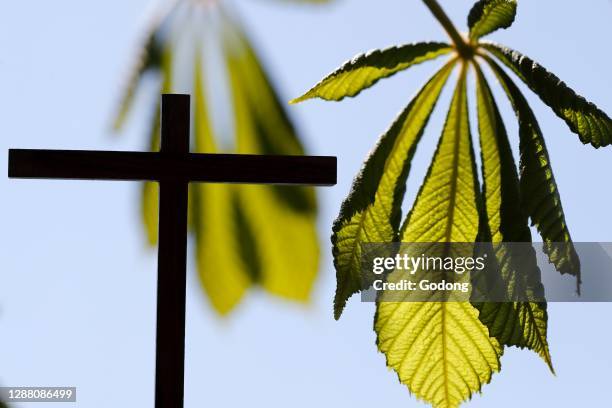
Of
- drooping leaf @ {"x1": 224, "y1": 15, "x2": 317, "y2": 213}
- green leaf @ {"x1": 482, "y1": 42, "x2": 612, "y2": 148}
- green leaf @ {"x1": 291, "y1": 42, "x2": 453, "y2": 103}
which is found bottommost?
green leaf @ {"x1": 482, "y1": 42, "x2": 612, "y2": 148}

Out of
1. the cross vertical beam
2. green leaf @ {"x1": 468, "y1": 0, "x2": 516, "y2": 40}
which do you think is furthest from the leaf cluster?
the cross vertical beam

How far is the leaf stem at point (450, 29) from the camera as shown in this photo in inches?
34.5

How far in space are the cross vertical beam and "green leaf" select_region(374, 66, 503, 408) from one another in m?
0.21

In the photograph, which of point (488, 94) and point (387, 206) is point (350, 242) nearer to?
point (387, 206)

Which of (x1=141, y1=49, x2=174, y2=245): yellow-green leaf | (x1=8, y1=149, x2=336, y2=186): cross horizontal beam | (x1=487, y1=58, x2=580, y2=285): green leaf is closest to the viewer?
(x1=487, y1=58, x2=580, y2=285): green leaf

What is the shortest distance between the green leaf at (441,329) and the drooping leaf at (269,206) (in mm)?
572

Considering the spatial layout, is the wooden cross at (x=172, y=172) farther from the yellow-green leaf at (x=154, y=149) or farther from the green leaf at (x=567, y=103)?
the yellow-green leaf at (x=154, y=149)

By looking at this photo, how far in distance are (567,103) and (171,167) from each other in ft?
1.35

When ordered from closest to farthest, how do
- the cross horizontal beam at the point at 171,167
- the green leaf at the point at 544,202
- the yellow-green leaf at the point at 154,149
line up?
the green leaf at the point at 544,202 → the cross horizontal beam at the point at 171,167 → the yellow-green leaf at the point at 154,149

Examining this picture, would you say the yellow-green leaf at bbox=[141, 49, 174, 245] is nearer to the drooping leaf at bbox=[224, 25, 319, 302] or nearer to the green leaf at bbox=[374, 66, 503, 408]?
the drooping leaf at bbox=[224, 25, 319, 302]

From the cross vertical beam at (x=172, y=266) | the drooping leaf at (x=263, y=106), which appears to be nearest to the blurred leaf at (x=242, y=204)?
the drooping leaf at (x=263, y=106)

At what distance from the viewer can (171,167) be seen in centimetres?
91

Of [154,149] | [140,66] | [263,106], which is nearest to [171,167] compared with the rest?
[154,149]

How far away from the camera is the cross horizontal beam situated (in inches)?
35.1
